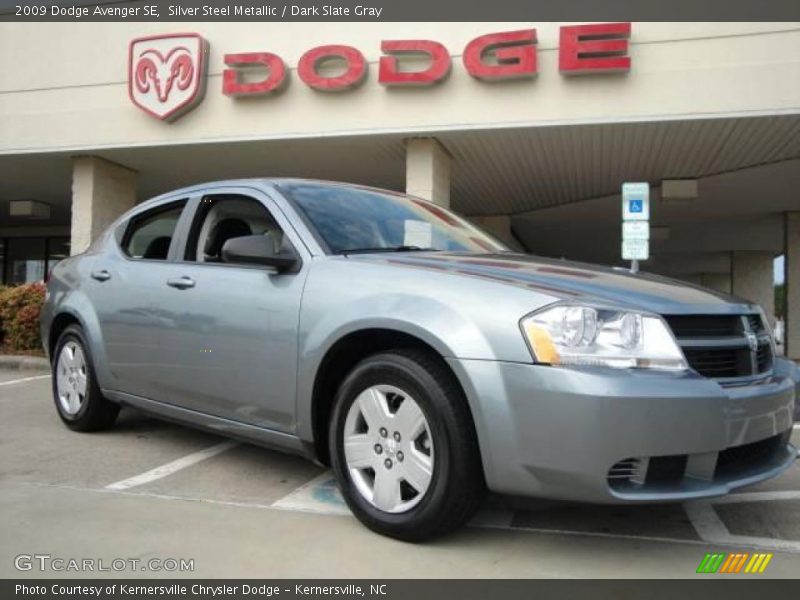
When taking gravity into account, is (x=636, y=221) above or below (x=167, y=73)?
below

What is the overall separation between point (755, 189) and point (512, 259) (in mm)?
14035

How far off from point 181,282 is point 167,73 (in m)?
9.46

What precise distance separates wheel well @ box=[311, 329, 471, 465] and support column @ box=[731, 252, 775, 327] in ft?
87.3

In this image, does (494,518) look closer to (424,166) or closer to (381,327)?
(381,327)

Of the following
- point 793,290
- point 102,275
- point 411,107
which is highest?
point 411,107

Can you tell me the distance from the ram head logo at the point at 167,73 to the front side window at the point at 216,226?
852 cm

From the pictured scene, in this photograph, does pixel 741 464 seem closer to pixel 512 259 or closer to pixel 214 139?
pixel 512 259

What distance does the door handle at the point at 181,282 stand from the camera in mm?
3836

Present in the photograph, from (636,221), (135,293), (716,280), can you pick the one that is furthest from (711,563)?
(716,280)

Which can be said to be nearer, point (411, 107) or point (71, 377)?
point (71, 377)

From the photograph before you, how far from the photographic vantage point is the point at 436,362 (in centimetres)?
282

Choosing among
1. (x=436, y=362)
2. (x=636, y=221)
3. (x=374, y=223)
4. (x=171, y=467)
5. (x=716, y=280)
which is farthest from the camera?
(x=716, y=280)

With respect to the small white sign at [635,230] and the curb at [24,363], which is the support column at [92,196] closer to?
the curb at [24,363]

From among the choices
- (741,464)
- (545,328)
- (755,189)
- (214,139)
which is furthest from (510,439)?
(755,189)
